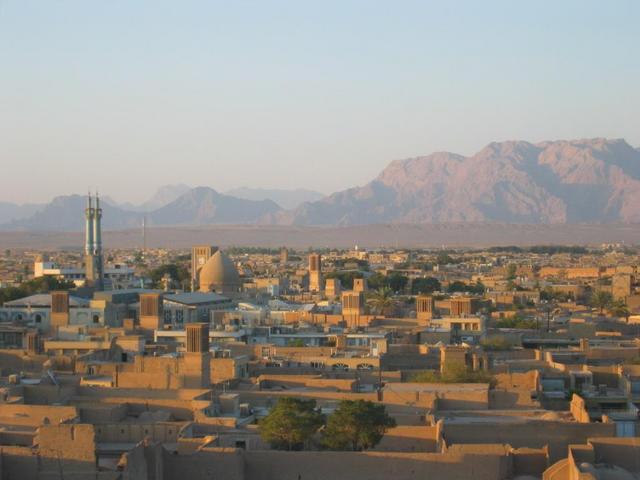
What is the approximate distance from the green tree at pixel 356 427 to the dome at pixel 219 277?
32.6 m

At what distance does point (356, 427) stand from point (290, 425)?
0.91 meters

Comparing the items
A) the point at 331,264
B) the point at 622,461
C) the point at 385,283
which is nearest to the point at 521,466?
the point at 622,461

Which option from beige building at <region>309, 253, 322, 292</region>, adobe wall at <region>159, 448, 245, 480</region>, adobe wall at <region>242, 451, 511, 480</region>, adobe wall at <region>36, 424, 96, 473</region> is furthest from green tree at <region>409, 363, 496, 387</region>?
beige building at <region>309, 253, 322, 292</region>

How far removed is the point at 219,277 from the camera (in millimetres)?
53875

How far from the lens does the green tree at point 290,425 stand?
66.2 ft

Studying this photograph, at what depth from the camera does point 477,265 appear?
342 ft

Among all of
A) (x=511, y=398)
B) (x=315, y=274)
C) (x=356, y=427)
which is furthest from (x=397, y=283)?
(x=356, y=427)

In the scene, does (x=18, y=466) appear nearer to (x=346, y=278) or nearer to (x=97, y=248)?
(x=97, y=248)

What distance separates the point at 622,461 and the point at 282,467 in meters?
4.52

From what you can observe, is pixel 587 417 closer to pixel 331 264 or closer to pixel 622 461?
pixel 622 461

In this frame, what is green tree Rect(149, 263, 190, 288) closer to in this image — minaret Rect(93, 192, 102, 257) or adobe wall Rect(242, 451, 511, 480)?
minaret Rect(93, 192, 102, 257)

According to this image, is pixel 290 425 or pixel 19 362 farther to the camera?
pixel 19 362

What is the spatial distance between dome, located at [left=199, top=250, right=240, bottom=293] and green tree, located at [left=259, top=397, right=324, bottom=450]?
32.4 meters

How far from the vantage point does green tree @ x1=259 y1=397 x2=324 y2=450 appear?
66.2 ft
